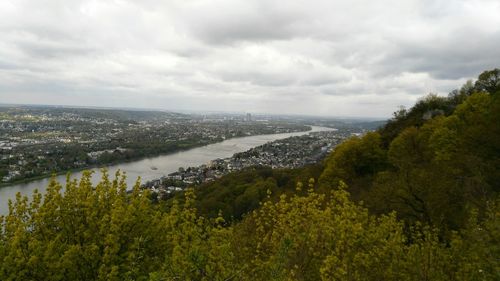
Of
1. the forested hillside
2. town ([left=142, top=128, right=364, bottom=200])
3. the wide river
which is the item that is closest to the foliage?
the forested hillside

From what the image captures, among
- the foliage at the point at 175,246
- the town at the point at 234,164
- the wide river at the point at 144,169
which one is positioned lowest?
the wide river at the point at 144,169

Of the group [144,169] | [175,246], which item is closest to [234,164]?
[144,169]

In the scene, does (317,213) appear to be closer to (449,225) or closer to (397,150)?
(449,225)

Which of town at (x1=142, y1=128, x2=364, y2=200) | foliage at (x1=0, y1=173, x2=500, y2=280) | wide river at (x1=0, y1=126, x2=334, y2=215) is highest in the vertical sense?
foliage at (x1=0, y1=173, x2=500, y2=280)

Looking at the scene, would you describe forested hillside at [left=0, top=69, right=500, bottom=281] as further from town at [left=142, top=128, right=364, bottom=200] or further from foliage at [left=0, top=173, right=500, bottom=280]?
town at [left=142, top=128, right=364, bottom=200]

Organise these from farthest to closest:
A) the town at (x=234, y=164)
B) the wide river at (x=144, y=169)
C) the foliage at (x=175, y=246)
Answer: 1. the wide river at (x=144, y=169)
2. the town at (x=234, y=164)
3. the foliage at (x=175, y=246)

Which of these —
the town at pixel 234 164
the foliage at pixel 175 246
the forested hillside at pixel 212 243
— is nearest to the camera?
the forested hillside at pixel 212 243

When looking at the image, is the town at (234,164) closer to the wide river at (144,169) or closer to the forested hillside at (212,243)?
the wide river at (144,169)

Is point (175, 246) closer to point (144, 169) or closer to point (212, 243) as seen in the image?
point (212, 243)

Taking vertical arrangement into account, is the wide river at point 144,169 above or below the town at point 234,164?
below

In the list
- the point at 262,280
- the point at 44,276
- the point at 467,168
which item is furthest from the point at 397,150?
the point at 44,276

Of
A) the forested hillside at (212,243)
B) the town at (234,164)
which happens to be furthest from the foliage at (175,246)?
the town at (234,164)
